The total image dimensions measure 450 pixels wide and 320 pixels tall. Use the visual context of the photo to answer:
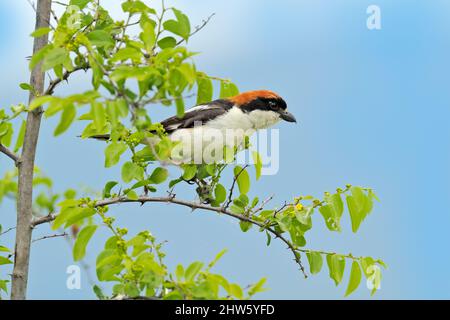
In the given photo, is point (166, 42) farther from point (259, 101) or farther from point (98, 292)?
point (259, 101)

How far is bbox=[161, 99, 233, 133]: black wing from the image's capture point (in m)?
7.26

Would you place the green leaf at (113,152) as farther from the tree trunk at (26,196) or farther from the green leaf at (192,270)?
the green leaf at (192,270)

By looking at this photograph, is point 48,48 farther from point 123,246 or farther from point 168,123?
point 168,123

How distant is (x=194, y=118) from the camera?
7254 mm

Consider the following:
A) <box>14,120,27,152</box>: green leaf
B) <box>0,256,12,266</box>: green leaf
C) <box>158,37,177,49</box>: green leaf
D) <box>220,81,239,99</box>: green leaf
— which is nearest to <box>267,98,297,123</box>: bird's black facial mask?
<box>220,81,239,99</box>: green leaf

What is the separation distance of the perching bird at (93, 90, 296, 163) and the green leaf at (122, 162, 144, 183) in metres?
1.16

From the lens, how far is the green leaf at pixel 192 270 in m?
4.07

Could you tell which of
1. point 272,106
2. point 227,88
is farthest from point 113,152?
point 272,106

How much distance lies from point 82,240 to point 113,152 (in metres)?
0.73

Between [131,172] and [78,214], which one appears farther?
[131,172]

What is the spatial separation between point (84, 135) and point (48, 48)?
1385 mm
